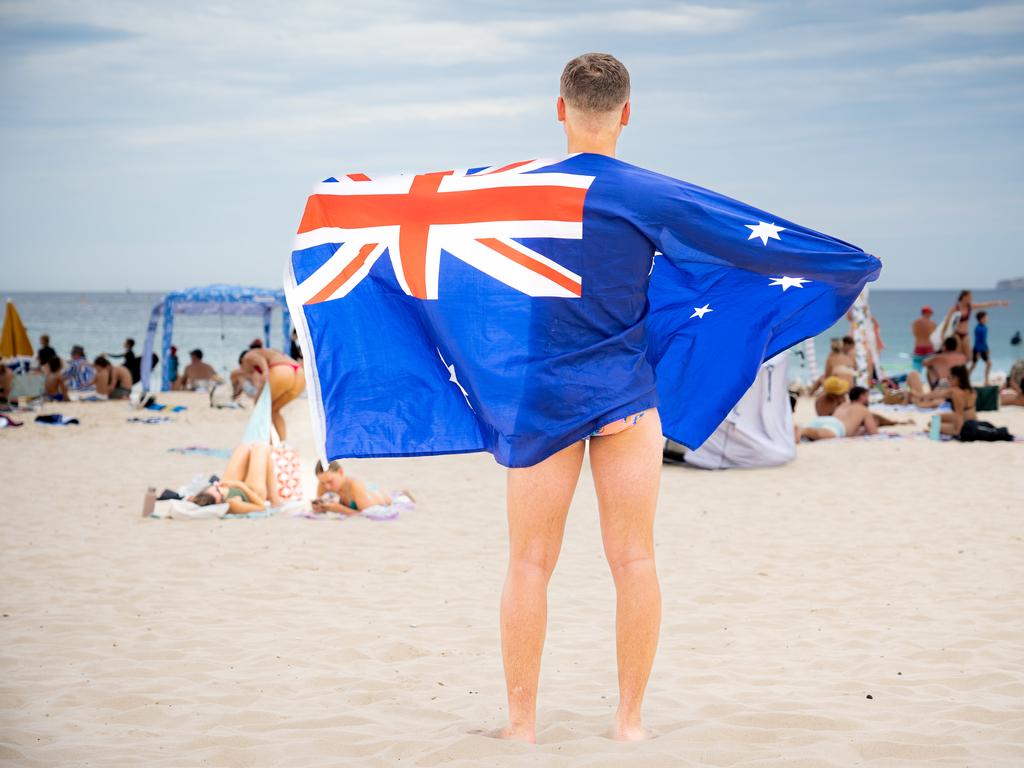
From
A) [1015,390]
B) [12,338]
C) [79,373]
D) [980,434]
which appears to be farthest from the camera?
[12,338]

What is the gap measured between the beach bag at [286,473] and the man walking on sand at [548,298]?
5.15m

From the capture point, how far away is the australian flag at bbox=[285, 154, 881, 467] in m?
2.86

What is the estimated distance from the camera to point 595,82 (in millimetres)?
2871

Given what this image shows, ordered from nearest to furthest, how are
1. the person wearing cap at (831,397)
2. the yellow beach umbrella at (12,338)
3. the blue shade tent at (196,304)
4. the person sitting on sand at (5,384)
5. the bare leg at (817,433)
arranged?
the bare leg at (817,433) → the person wearing cap at (831,397) → the person sitting on sand at (5,384) → the yellow beach umbrella at (12,338) → the blue shade tent at (196,304)

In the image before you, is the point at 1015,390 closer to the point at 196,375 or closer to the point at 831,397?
the point at 831,397

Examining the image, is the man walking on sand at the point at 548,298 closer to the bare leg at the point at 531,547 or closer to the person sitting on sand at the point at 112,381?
the bare leg at the point at 531,547

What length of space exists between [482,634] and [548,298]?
2322mm

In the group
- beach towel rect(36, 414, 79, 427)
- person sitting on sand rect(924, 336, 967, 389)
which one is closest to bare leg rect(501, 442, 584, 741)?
beach towel rect(36, 414, 79, 427)

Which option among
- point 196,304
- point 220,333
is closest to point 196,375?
point 196,304

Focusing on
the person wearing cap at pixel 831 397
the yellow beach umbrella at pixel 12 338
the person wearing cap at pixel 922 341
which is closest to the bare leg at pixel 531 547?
the person wearing cap at pixel 831 397

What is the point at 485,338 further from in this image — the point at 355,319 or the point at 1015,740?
the point at 1015,740

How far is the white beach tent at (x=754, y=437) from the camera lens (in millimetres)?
10258

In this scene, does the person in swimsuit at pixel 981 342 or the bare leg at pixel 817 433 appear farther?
the person in swimsuit at pixel 981 342

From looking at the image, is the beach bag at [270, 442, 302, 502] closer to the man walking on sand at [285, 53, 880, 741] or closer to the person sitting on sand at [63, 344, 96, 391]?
the man walking on sand at [285, 53, 880, 741]
